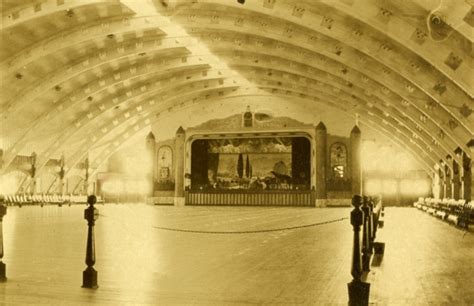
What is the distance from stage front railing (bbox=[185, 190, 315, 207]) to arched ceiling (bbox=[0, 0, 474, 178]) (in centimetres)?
582

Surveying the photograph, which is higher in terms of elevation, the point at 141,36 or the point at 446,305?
the point at 141,36

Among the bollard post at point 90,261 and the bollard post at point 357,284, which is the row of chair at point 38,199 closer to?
the bollard post at point 90,261

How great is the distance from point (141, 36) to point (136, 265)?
21187 mm

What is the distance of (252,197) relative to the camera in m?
38.7

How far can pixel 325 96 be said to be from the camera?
3553cm

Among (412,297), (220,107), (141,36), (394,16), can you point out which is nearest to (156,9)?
(141,36)

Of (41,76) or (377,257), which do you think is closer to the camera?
(377,257)

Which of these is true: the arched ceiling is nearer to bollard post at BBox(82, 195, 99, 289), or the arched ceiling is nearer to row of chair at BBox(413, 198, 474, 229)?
row of chair at BBox(413, 198, 474, 229)

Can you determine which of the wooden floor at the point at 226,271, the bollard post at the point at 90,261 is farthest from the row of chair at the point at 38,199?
the bollard post at the point at 90,261

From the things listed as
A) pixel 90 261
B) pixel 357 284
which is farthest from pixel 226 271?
pixel 357 284

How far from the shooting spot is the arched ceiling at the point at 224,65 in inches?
744

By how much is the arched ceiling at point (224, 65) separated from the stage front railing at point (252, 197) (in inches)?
229

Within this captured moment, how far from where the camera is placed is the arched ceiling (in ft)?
62.0

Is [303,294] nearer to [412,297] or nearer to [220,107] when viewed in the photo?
[412,297]
